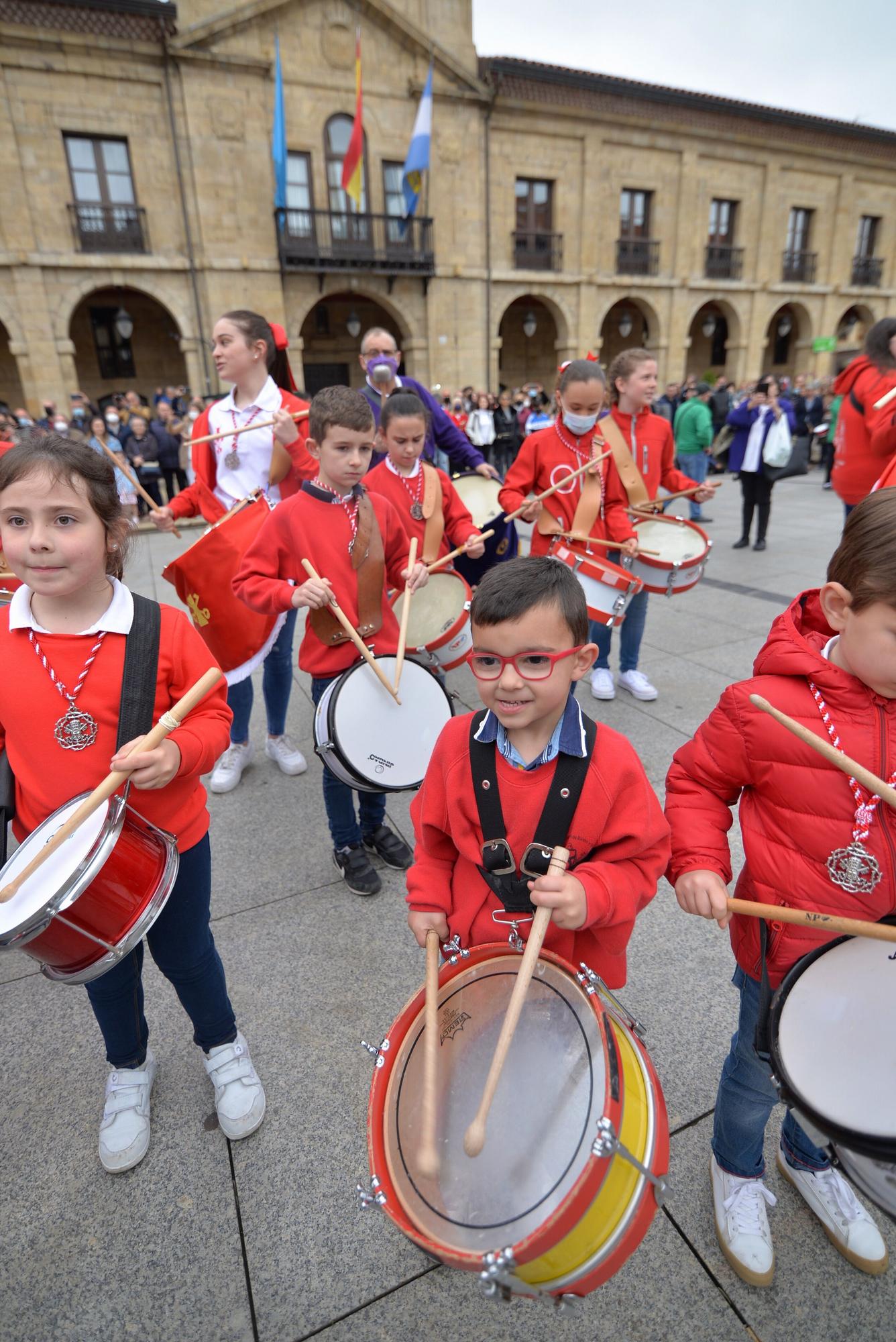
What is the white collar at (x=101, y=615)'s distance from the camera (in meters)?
1.55

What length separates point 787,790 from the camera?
1334mm

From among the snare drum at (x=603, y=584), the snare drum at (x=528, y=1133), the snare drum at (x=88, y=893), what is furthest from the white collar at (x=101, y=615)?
the snare drum at (x=603, y=584)

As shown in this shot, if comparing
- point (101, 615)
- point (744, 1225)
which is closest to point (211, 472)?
point (101, 615)

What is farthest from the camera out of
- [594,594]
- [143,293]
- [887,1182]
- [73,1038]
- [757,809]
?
[143,293]

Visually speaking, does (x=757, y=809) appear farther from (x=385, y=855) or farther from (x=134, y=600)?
(x=385, y=855)

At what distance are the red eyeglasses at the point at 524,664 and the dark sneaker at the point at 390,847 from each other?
5.85ft

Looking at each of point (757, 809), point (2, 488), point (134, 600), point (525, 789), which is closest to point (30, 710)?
point (134, 600)

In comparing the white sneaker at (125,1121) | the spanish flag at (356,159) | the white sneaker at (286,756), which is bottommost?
the white sneaker at (286,756)

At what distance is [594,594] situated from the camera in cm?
360

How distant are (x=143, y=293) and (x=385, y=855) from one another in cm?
2019

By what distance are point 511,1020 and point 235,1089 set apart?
1287 mm

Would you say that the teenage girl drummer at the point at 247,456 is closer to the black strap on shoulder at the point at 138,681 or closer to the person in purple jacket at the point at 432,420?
the person in purple jacket at the point at 432,420

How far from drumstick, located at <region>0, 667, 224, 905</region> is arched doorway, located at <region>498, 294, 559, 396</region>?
934 inches

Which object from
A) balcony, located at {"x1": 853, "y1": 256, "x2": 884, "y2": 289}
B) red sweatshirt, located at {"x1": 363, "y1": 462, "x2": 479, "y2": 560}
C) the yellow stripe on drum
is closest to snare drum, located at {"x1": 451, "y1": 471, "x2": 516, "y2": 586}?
red sweatshirt, located at {"x1": 363, "y1": 462, "x2": 479, "y2": 560}
